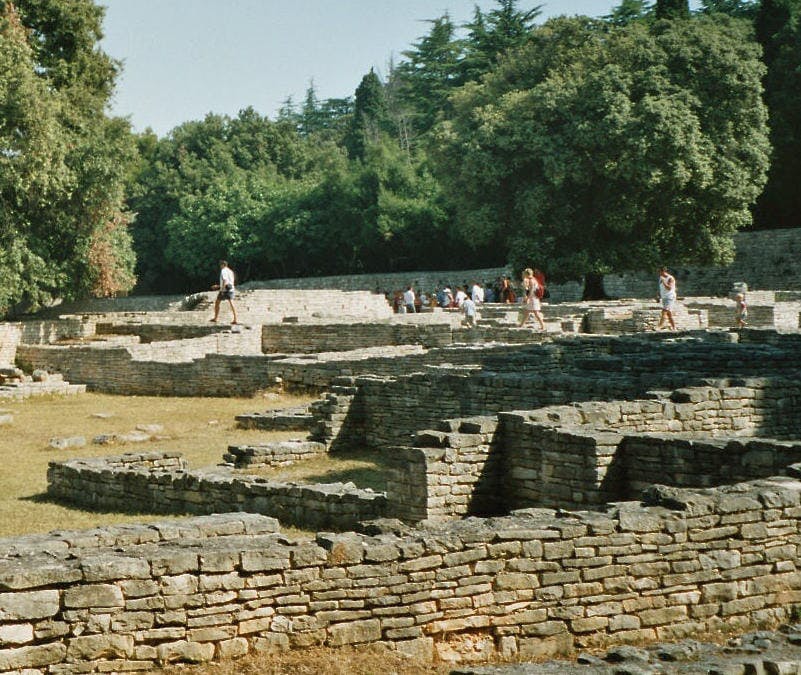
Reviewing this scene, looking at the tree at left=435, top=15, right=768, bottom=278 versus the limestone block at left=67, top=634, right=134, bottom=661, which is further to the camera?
the tree at left=435, top=15, right=768, bottom=278

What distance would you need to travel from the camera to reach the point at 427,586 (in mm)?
6938

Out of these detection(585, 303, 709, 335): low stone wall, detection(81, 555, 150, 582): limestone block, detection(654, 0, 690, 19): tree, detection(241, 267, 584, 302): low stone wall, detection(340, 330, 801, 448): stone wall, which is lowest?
detection(81, 555, 150, 582): limestone block

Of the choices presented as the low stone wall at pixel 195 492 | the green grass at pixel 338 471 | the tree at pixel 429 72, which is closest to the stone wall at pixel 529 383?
the green grass at pixel 338 471

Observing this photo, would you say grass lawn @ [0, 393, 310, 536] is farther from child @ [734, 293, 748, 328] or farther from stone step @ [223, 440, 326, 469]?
child @ [734, 293, 748, 328]

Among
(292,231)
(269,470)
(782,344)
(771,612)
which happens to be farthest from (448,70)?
(771,612)

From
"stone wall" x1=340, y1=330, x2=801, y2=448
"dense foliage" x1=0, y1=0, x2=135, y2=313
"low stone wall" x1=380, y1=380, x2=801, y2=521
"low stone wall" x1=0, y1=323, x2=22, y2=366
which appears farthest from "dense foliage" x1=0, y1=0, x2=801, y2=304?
"low stone wall" x1=380, y1=380, x2=801, y2=521

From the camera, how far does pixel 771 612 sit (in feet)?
25.6

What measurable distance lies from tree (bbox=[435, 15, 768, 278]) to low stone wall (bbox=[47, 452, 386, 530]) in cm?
2927

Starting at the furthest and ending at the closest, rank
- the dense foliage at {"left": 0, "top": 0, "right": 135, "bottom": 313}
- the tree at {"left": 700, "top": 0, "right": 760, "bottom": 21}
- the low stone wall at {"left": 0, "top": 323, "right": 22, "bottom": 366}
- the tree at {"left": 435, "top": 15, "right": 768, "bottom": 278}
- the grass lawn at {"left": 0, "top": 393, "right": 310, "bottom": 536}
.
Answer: the tree at {"left": 700, "top": 0, "right": 760, "bottom": 21}, the tree at {"left": 435, "top": 15, "right": 768, "bottom": 278}, the dense foliage at {"left": 0, "top": 0, "right": 135, "bottom": 313}, the low stone wall at {"left": 0, "top": 323, "right": 22, "bottom": 366}, the grass lawn at {"left": 0, "top": 393, "right": 310, "bottom": 536}

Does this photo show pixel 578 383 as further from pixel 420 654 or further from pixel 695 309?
pixel 695 309

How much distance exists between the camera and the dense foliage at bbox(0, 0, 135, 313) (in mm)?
32875

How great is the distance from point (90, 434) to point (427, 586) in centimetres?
1438

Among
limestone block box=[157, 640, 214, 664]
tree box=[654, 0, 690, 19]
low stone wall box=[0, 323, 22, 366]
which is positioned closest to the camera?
limestone block box=[157, 640, 214, 664]

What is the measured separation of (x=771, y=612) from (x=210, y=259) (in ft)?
183
